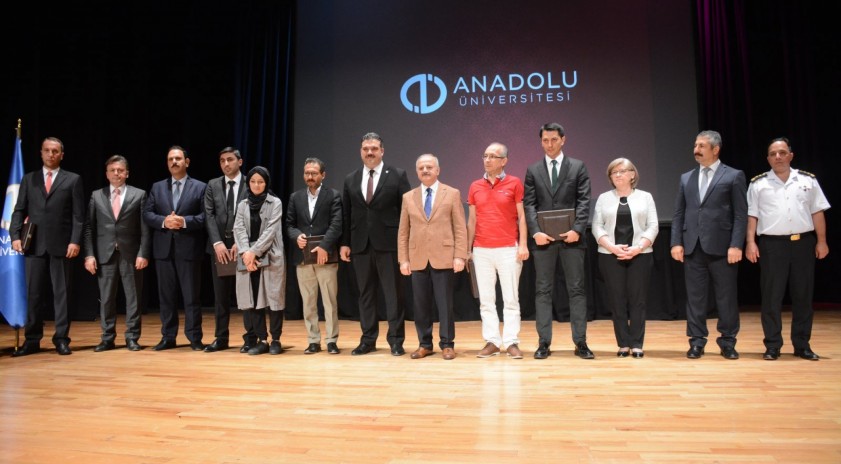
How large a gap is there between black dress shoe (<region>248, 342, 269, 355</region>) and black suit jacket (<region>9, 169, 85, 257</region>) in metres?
1.65

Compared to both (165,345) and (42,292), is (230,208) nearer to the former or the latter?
(165,345)

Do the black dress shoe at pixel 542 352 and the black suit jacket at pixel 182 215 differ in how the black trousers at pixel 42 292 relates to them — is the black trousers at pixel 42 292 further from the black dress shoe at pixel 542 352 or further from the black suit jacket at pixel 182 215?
the black dress shoe at pixel 542 352

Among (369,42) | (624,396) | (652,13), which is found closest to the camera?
(624,396)

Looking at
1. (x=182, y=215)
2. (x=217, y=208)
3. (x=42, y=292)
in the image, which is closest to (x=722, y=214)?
(x=217, y=208)

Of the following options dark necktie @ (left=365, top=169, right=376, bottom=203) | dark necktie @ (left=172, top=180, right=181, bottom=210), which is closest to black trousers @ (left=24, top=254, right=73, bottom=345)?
dark necktie @ (left=172, top=180, right=181, bottom=210)

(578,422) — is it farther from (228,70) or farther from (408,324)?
(228,70)

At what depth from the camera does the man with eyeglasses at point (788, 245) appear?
3703 mm

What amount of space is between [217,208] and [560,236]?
2574 mm

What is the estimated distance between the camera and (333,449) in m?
2.05

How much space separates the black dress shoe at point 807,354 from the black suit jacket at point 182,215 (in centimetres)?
433

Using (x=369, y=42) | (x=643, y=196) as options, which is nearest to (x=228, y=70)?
(x=369, y=42)

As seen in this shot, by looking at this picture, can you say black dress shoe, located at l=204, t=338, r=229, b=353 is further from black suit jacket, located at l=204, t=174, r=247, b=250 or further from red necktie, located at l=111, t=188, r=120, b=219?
red necktie, located at l=111, t=188, r=120, b=219

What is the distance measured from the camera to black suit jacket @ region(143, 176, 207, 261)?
4.50 metres

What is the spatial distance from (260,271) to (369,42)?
3.57 meters
